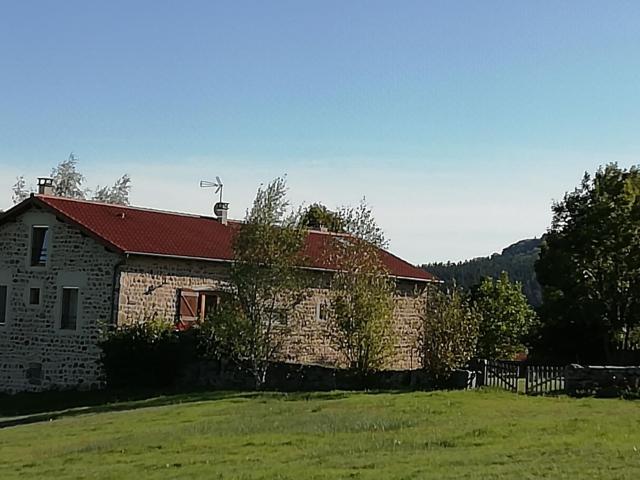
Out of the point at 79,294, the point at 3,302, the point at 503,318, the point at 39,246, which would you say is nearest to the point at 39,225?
the point at 39,246

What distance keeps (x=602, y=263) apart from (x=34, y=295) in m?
22.5

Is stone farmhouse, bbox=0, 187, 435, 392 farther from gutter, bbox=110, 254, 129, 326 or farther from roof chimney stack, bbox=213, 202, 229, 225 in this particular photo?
roof chimney stack, bbox=213, 202, 229, 225

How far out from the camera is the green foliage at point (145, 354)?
3338cm

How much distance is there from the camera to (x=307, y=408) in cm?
2414

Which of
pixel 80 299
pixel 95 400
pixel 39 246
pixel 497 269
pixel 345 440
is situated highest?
pixel 497 269

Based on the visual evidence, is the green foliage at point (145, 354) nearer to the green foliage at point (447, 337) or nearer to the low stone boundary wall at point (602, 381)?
the green foliage at point (447, 337)

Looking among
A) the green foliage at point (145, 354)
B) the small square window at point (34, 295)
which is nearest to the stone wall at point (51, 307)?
the small square window at point (34, 295)

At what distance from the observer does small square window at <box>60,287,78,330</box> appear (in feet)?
117

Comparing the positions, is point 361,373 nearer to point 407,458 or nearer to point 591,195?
point 407,458

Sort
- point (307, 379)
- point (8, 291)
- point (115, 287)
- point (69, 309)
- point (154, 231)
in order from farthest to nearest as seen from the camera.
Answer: point (154, 231), point (8, 291), point (69, 309), point (115, 287), point (307, 379)

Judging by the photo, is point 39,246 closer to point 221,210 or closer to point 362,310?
point 221,210

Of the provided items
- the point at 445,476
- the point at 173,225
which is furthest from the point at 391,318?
the point at 445,476

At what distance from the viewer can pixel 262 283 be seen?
31.6 metres

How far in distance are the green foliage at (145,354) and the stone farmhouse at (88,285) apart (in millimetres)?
808
